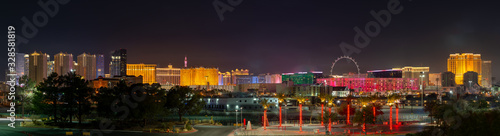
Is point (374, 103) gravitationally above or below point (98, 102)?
below

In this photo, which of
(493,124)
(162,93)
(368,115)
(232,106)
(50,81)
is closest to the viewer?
(493,124)

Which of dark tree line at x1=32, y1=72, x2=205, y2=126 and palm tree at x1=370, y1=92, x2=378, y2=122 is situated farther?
dark tree line at x1=32, y1=72, x2=205, y2=126

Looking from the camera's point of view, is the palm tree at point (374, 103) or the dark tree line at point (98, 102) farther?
the dark tree line at point (98, 102)

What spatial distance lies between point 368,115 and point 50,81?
138ft

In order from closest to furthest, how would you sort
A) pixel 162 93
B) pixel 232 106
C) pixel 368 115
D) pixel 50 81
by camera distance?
pixel 368 115, pixel 50 81, pixel 162 93, pixel 232 106

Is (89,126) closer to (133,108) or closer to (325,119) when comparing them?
(133,108)

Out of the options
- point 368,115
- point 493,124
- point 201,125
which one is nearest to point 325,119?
point 368,115

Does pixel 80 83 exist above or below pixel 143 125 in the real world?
above

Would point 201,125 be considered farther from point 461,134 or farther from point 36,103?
point 461,134

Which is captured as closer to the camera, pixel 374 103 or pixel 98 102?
pixel 98 102

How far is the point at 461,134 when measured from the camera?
30.8 metres

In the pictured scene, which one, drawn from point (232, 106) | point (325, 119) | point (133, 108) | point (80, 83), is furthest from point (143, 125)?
point (232, 106)

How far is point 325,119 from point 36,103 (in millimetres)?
39673

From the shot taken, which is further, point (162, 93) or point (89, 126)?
point (162, 93)
